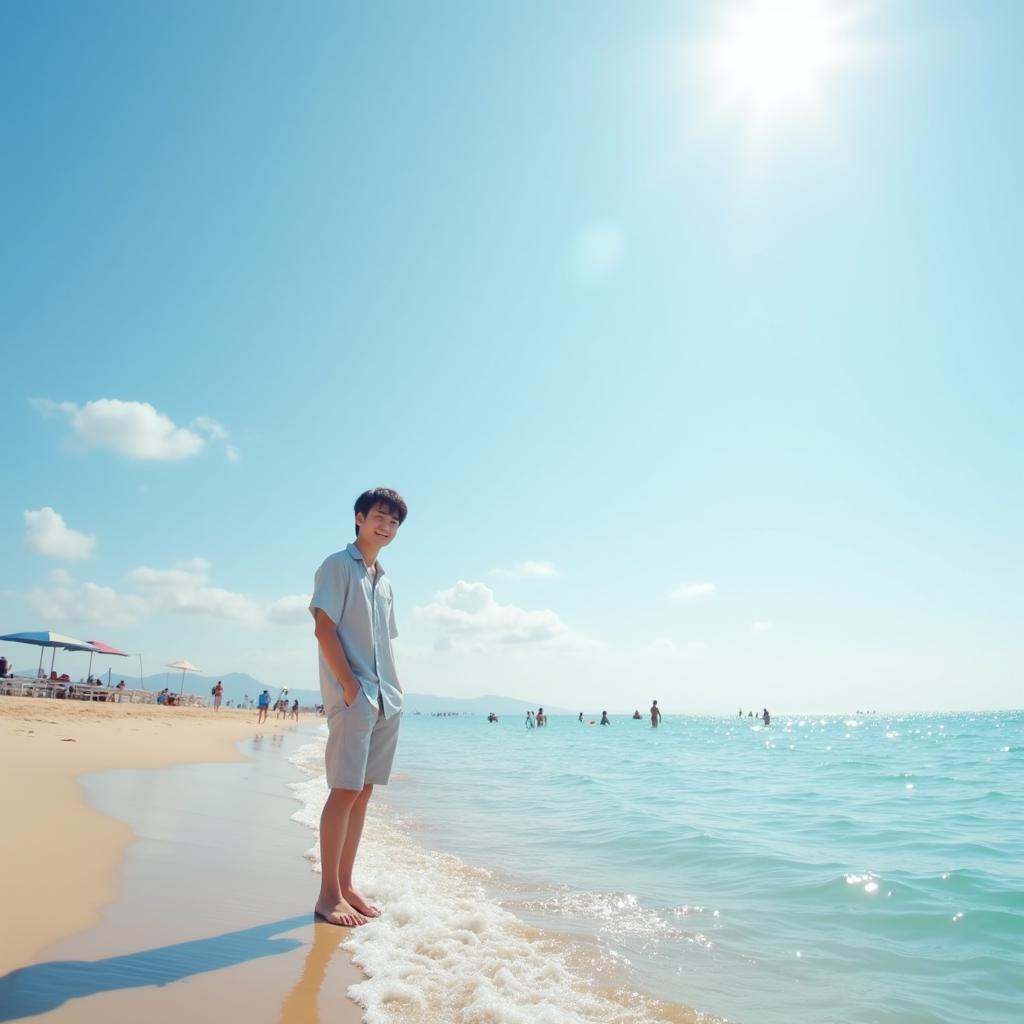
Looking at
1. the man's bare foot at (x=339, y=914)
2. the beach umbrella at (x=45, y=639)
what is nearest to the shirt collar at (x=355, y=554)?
the man's bare foot at (x=339, y=914)

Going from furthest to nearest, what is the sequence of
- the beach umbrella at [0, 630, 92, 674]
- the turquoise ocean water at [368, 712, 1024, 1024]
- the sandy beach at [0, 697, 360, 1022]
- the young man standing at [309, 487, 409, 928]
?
the beach umbrella at [0, 630, 92, 674]
the young man standing at [309, 487, 409, 928]
the turquoise ocean water at [368, 712, 1024, 1024]
the sandy beach at [0, 697, 360, 1022]

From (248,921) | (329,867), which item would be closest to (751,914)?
(329,867)

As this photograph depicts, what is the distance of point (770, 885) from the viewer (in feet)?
18.4

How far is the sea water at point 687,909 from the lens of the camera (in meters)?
3.07

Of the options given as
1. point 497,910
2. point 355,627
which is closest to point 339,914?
point 497,910

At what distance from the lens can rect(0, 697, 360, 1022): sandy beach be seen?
7.88 ft

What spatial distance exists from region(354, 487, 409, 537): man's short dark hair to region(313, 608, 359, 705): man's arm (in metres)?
0.67

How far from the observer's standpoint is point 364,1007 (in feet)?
8.35

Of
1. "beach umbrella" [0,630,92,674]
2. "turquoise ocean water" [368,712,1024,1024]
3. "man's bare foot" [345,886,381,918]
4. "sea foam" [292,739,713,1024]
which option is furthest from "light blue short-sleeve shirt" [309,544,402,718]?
"beach umbrella" [0,630,92,674]

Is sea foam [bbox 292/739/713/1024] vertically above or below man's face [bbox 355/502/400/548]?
below

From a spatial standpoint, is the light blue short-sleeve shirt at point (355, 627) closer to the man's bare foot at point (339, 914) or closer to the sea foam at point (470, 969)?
the man's bare foot at point (339, 914)

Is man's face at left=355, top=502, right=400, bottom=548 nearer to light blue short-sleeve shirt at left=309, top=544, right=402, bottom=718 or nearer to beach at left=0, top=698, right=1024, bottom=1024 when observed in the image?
light blue short-sleeve shirt at left=309, top=544, right=402, bottom=718

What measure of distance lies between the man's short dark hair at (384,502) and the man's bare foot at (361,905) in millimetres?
2027

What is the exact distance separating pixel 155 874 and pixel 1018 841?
8.93 metres
